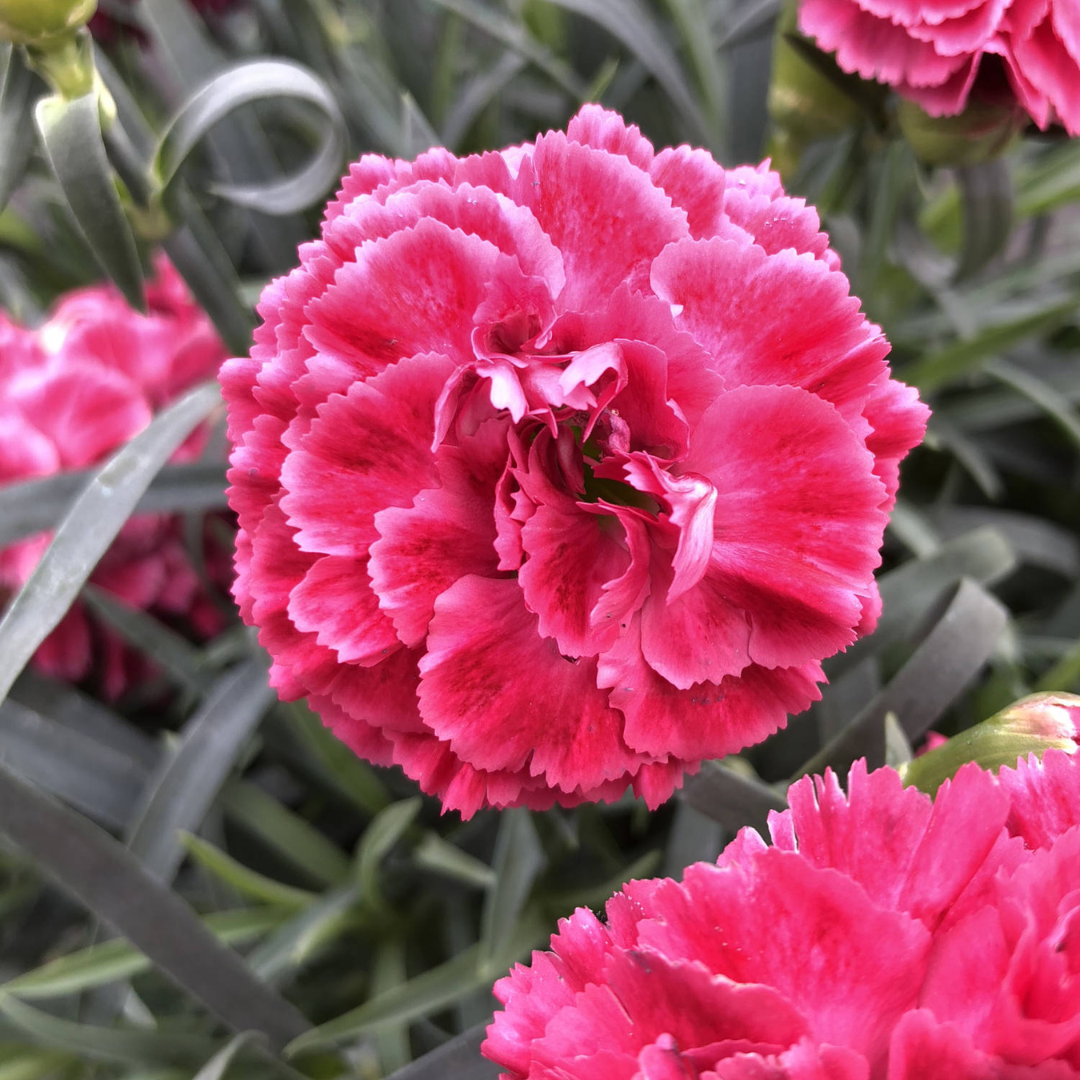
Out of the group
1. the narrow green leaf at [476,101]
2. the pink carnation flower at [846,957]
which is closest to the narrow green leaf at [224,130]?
the narrow green leaf at [476,101]

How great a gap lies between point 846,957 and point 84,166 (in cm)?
41

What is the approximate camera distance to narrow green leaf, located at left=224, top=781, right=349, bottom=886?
1.96 feet

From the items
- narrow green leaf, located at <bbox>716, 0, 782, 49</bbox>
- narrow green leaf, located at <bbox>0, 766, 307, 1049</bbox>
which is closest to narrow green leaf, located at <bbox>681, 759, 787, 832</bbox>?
narrow green leaf, located at <bbox>0, 766, 307, 1049</bbox>

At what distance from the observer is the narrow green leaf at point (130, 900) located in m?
0.40

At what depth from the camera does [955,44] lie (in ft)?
1.28

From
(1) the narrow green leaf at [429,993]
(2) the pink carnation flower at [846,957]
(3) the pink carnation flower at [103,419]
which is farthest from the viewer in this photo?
(3) the pink carnation flower at [103,419]

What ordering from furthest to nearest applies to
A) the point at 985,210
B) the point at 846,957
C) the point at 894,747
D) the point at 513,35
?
the point at 513,35 < the point at 985,210 < the point at 894,747 < the point at 846,957

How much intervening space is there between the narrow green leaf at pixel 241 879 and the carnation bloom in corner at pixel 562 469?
241 mm

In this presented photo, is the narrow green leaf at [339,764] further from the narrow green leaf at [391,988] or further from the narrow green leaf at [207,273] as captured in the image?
the narrow green leaf at [207,273]

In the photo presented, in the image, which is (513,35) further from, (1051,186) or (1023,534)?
(1023,534)

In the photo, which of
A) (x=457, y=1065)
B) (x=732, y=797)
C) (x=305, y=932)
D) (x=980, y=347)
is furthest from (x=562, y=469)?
(x=980, y=347)

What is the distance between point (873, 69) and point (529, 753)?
1.09ft

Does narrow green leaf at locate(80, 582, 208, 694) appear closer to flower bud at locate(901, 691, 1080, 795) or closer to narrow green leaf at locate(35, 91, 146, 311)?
narrow green leaf at locate(35, 91, 146, 311)

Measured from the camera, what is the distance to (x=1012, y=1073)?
0.22 meters
